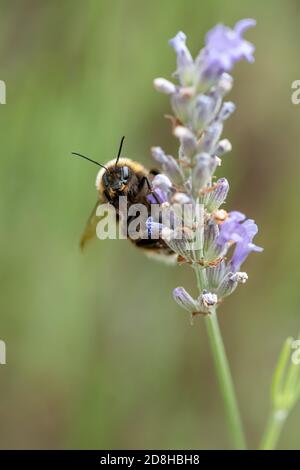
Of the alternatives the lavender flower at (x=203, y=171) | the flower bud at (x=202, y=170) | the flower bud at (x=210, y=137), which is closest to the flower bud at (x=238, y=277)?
the lavender flower at (x=203, y=171)

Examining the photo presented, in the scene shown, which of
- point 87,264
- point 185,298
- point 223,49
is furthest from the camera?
point 87,264

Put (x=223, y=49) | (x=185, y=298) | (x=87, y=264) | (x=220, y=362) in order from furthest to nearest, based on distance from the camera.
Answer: (x=87, y=264) → (x=220, y=362) → (x=185, y=298) → (x=223, y=49)

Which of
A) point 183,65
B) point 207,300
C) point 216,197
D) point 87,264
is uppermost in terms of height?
point 183,65

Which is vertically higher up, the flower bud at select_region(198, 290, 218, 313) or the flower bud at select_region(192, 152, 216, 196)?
the flower bud at select_region(192, 152, 216, 196)

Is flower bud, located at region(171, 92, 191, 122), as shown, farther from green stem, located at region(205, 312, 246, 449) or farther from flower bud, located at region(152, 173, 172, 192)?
green stem, located at region(205, 312, 246, 449)

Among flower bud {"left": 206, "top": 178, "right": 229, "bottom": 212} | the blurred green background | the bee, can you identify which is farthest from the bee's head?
the blurred green background

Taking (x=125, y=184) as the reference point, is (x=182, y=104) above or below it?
above

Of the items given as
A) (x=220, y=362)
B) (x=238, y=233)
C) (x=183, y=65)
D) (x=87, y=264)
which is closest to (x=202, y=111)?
(x=183, y=65)

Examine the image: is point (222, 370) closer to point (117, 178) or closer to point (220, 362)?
point (220, 362)

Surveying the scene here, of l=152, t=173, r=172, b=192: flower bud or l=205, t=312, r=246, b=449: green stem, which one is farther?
l=205, t=312, r=246, b=449: green stem
